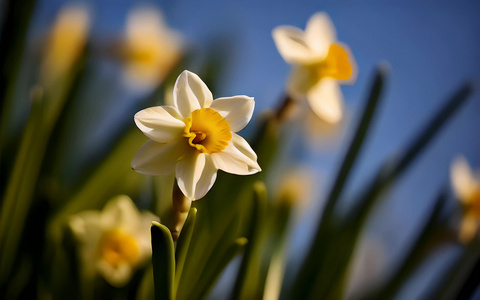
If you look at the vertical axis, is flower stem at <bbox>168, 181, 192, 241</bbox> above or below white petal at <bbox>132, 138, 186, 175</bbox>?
below

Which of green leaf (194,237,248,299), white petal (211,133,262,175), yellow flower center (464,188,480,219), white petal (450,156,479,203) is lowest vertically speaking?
green leaf (194,237,248,299)

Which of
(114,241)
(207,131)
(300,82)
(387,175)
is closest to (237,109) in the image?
(207,131)

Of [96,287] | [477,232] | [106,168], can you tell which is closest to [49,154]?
[106,168]

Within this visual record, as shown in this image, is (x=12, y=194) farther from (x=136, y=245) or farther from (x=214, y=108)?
(x=214, y=108)

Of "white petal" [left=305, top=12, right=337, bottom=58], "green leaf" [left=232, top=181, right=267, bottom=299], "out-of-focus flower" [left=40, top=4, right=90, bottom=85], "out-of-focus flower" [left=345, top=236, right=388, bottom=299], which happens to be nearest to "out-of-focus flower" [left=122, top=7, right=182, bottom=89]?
"out-of-focus flower" [left=40, top=4, right=90, bottom=85]

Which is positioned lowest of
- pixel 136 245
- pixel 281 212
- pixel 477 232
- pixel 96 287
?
pixel 96 287

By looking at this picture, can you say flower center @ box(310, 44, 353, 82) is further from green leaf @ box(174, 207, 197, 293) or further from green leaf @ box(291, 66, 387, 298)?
green leaf @ box(174, 207, 197, 293)
